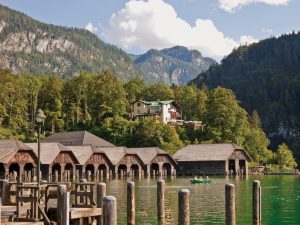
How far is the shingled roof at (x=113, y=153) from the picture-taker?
95.6m

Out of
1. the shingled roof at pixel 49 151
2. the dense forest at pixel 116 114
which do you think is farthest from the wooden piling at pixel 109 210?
the dense forest at pixel 116 114

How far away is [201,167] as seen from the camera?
105 metres

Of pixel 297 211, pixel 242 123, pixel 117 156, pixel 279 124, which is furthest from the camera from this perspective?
pixel 279 124

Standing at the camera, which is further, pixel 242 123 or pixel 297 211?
pixel 242 123

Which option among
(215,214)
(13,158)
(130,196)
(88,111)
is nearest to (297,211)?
(215,214)

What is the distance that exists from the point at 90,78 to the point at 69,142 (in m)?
40.9

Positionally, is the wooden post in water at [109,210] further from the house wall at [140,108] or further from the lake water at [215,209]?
the house wall at [140,108]

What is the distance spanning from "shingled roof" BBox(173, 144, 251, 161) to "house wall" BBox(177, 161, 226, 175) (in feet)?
4.00

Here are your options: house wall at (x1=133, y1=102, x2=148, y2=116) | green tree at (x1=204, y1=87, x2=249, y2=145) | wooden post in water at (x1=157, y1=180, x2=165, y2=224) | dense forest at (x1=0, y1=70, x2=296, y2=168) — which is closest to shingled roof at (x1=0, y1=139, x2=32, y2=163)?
dense forest at (x1=0, y1=70, x2=296, y2=168)

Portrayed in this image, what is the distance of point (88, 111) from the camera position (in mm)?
145625

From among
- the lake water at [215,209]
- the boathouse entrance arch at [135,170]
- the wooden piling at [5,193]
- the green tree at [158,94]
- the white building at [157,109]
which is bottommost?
the lake water at [215,209]

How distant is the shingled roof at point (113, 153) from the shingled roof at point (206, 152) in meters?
13.3

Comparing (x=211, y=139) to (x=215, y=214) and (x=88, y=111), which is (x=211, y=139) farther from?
(x=215, y=214)

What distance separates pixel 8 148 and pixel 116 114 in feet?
179
